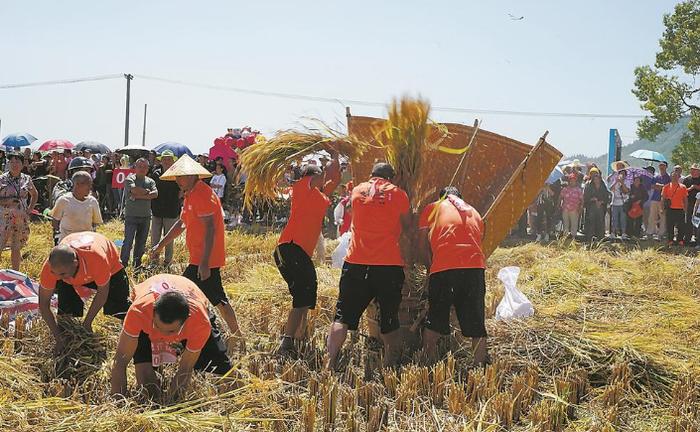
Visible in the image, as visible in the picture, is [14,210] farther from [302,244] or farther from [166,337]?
[166,337]

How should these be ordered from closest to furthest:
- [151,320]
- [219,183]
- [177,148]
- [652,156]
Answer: [151,320]
[219,183]
[652,156]
[177,148]

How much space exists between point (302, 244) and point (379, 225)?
0.81 meters

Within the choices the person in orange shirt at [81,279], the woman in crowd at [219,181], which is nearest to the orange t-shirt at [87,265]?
the person in orange shirt at [81,279]

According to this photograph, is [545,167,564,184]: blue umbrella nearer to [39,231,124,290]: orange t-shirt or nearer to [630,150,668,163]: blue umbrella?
[630,150,668,163]: blue umbrella

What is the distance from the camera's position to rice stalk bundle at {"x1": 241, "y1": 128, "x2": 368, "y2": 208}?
5.84 metres

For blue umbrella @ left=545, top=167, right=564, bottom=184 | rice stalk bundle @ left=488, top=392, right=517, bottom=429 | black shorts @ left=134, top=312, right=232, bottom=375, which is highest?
blue umbrella @ left=545, top=167, right=564, bottom=184

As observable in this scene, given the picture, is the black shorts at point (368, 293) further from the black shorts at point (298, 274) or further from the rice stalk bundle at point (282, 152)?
the rice stalk bundle at point (282, 152)

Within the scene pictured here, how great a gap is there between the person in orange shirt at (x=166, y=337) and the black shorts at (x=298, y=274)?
125 cm

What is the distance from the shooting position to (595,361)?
197 inches

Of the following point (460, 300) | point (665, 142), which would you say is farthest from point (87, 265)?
point (665, 142)

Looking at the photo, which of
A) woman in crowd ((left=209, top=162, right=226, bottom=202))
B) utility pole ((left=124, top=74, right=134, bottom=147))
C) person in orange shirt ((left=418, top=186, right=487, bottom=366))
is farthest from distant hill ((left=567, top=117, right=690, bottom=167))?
utility pole ((left=124, top=74, right=134, bottom=147))

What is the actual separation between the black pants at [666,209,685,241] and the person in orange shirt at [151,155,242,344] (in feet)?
29.6

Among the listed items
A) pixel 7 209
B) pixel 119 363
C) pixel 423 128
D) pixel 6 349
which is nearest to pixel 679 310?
pixel 423 128

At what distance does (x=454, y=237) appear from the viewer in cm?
521
